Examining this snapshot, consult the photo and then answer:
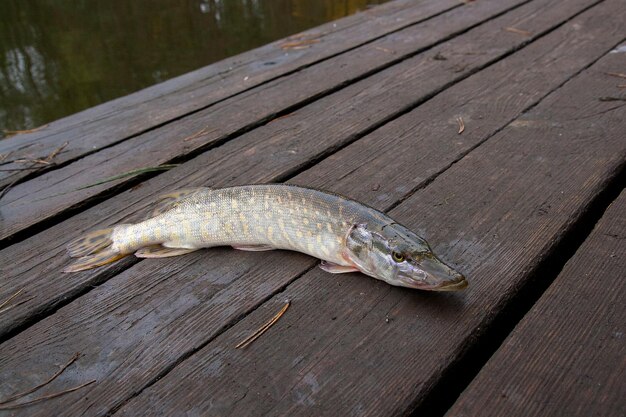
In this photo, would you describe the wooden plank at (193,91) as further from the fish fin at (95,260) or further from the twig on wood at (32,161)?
the fish fin at (95,260)

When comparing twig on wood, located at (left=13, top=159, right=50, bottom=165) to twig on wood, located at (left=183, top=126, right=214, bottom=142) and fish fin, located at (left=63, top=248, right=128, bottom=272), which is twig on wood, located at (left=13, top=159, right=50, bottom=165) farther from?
fish fin, located at (left=63, top=248, right=128, bottom=272)

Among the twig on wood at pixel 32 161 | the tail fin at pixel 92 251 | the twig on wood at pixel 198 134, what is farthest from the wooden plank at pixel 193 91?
the tail fin at pixel 92 251

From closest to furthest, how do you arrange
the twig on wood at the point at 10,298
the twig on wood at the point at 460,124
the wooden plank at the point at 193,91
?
the twig on wood at the point at 10,298, the twig on wood at the point at 460,124, the wooden plank at the point at 193,91

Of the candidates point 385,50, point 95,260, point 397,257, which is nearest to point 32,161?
point 95,260

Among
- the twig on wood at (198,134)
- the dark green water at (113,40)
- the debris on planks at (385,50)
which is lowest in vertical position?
the dark green water at (113,40)

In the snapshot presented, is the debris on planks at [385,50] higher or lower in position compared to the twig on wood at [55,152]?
higher

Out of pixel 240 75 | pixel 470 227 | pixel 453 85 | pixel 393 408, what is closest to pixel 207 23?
pixel 240 75

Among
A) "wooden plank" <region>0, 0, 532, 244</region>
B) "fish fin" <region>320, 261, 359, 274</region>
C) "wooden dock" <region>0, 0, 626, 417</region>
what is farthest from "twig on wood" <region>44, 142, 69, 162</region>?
"fish fin" <region>320, 261, 359, 274</region>

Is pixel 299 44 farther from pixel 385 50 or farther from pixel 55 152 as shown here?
pixel 55 152
